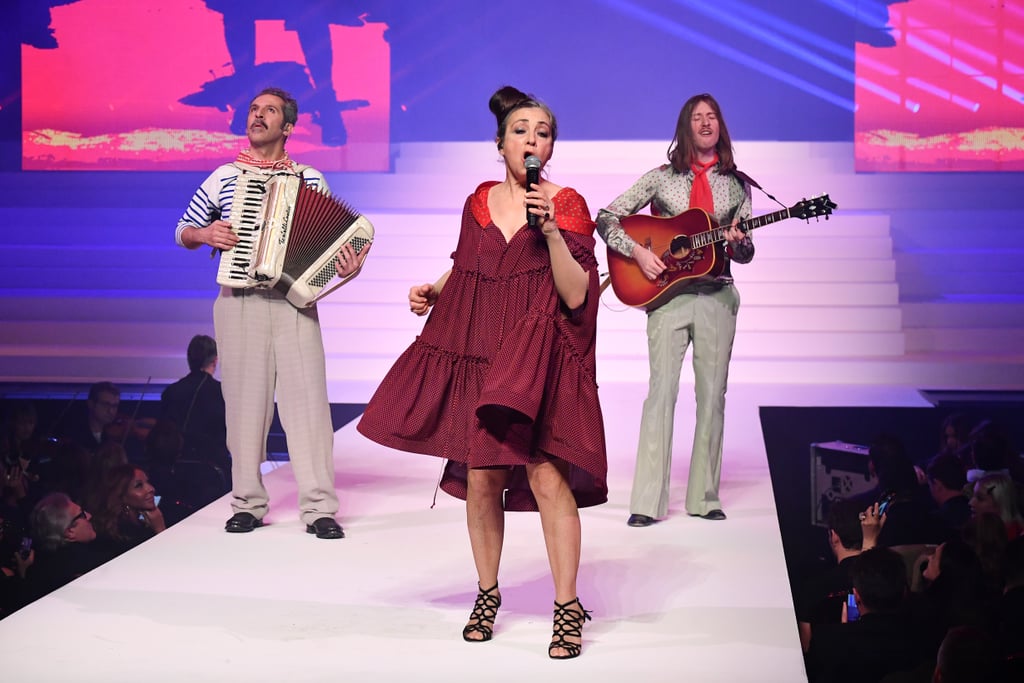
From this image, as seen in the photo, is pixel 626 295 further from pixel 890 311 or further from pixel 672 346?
pixel 890 311

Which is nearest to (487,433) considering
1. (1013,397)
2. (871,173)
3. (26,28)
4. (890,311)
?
(1013,397)

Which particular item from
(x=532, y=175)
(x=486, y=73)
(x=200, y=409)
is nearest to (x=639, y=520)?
(x=532, y=175)

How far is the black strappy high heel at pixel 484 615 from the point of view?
3.31m

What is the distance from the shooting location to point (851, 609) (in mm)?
3549

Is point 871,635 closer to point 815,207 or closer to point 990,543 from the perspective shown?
point 990,543

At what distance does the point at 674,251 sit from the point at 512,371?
189cm

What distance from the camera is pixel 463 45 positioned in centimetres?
1105

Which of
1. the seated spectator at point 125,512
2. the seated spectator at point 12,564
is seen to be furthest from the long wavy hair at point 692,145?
the seated spectator at point 12,564

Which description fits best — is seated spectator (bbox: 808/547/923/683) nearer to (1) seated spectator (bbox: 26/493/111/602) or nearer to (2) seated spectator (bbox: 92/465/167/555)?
(1) seated spectator (bbox: 26/493/111/602)

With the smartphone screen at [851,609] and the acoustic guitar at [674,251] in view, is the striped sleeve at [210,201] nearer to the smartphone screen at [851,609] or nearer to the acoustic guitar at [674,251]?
the acoustic guitar at [674,251]

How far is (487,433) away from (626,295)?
1866mm

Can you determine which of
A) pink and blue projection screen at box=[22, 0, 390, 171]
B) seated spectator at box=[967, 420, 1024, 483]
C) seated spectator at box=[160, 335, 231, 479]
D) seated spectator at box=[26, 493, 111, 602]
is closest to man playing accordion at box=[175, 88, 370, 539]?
seated spectator at box=[26, 493, 111, 602]

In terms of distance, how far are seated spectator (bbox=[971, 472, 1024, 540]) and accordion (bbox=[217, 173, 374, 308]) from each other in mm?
2250

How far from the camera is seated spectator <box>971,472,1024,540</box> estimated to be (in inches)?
164
